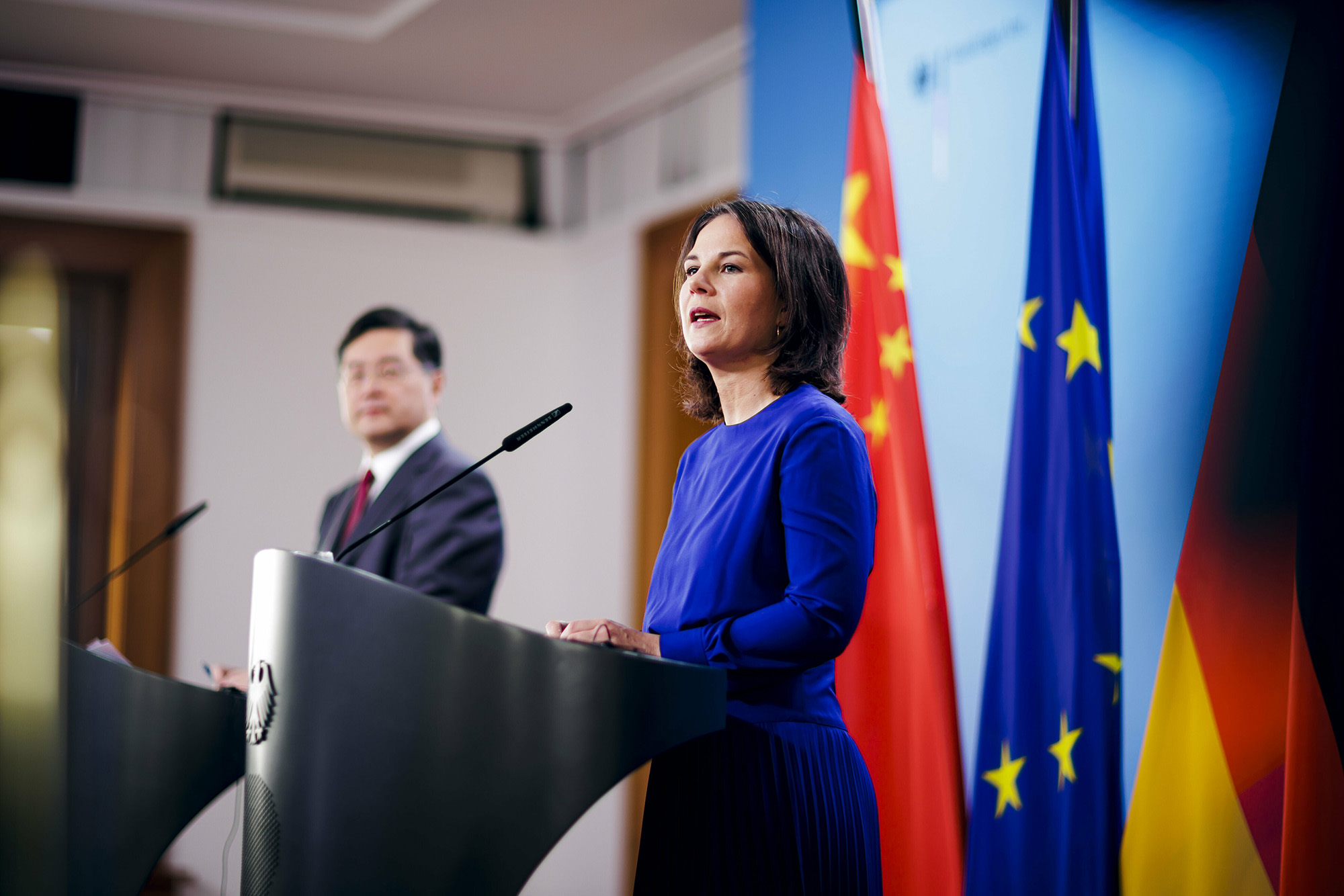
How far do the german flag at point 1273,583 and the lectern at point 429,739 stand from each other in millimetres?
847

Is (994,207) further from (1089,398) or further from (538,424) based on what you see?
(538,424)

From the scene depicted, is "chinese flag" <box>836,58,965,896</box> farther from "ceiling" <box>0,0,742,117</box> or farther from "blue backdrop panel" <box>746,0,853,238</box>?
"ceiling" <box>0,0,742,117</box>

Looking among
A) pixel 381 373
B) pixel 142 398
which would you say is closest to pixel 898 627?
pixel 381 373

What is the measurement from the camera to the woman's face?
4.66ft

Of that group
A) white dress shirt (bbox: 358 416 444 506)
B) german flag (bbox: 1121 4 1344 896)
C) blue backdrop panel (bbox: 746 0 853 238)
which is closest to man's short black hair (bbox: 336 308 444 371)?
white dress shirt (bbox: 358 416 444 506)

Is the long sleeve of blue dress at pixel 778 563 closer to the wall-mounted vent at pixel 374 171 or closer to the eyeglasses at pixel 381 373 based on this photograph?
the eyeglasses at pixel 381 373

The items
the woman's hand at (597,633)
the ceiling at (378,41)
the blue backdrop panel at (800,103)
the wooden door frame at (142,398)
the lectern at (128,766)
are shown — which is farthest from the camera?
the wooden door frame at (142,398)

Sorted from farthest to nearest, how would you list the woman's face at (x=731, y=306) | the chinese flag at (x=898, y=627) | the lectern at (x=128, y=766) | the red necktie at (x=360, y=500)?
the red necktie at (x=360, y=500), the chinese flag at (x=898, y=627), the lectern at (x=128, y=766), the woman's face at (x=731, y=306)

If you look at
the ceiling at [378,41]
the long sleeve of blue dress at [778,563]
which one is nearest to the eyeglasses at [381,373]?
the long sleeve of blue dress at [778,563]

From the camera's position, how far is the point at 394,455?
258 cm

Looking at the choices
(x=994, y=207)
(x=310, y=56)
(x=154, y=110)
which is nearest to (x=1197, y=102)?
(x=994, y=207)

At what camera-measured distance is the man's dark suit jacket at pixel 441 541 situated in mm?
2270

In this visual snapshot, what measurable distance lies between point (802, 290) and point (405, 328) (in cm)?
144

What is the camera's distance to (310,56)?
4320 mm
